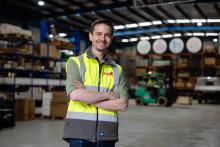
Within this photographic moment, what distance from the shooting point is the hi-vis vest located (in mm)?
2131

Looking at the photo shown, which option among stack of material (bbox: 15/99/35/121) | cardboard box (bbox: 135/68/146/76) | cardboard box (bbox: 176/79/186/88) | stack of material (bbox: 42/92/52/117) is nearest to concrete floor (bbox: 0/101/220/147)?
stack of material (bbox: 15/99/35/121)

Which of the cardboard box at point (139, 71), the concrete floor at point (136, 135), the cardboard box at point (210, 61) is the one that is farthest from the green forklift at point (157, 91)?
the concrete floor at point (136, 135)

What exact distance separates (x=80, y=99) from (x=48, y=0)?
16561mm

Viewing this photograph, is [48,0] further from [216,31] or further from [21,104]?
[216,31]

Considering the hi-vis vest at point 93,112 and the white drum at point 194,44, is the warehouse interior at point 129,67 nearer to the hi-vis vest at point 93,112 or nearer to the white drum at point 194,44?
the white drum at point 194,44

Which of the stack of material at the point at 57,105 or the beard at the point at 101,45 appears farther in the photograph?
the stack of material at the point at 57,105

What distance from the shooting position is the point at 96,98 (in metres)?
2.12

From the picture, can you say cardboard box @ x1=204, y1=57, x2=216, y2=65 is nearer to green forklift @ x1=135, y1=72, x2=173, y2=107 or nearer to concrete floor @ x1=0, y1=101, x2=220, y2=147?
green forklift @ x1=135, y1=72, x2=173, y2=107

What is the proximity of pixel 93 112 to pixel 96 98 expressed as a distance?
0.11 meters

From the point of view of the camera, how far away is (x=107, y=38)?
2.21 m

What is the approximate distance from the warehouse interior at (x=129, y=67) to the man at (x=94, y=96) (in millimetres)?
4547

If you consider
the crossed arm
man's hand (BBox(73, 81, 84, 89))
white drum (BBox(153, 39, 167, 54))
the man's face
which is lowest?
the crossed arm

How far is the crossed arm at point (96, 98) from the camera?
6.98 feet

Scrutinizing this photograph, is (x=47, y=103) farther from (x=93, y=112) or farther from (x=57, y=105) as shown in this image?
(x=93, y=112)
